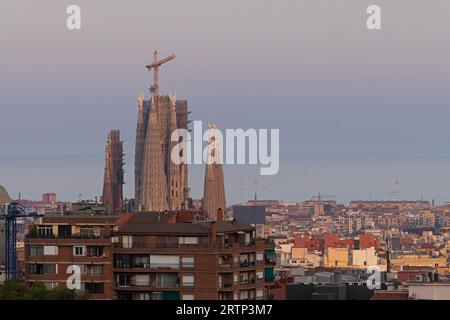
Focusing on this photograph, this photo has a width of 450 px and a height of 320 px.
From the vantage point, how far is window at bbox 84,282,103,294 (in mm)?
42931

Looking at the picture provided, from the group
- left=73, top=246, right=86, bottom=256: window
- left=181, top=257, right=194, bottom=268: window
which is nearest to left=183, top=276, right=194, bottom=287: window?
left=181, top=257, right=194, bottom=268: window

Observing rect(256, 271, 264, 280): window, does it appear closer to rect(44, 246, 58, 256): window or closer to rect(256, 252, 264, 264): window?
rect(256, 252, 264, 264): window

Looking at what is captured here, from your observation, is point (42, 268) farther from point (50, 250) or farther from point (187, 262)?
point (187, 262)

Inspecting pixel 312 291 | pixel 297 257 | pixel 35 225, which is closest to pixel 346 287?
pixel 312 291


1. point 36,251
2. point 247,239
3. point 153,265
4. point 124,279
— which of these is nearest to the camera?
point 124,279

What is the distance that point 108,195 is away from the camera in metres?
197

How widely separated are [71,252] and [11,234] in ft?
108

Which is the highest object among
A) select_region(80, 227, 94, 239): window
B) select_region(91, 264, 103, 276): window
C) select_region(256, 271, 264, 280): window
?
select_region(80, 227, 94, 239): window

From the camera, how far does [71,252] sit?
1727 inches

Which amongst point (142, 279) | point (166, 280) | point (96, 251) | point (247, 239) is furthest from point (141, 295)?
point (247, 239)

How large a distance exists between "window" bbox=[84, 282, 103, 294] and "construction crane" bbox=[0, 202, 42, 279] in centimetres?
2041

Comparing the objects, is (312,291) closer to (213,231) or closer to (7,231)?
(213,231)

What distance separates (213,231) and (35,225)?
4.79 metres

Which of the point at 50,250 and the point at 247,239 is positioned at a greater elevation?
the point at 247,239
